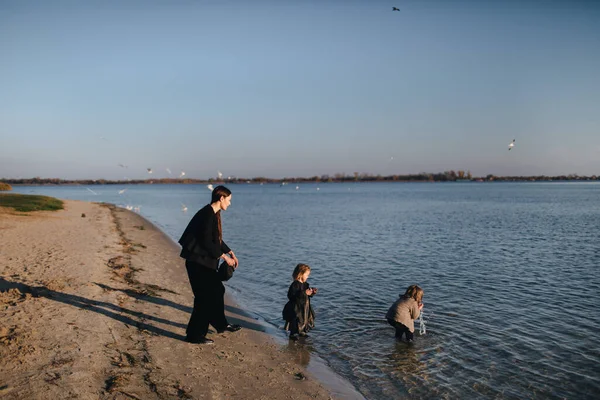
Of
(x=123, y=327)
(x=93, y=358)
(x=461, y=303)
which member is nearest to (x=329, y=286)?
(x=461, y=303)

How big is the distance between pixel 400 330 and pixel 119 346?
571cm

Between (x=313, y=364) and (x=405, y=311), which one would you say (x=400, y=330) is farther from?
(x=313, y=364)

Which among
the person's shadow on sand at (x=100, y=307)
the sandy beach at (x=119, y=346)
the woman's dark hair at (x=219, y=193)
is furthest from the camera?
the person's shadow on sand at (x=100, y=307)

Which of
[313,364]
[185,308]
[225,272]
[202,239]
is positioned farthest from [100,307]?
[313,364]

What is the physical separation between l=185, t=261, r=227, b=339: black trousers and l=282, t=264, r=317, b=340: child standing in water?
1.52 metres

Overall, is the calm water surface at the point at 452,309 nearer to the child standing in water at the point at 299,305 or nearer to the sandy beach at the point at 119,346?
the child standing in water at the point at 299,305

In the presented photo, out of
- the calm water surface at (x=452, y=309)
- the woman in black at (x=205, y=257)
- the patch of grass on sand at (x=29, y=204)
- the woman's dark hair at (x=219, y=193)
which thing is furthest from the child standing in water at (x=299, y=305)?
the patch of grass on sand at (x=29, y=204)

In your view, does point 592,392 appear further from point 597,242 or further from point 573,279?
point 597,242

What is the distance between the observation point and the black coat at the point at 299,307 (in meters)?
8.28

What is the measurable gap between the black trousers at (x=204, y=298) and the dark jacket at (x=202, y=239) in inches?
7.6

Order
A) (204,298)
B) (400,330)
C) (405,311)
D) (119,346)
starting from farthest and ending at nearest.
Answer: (400,330), (405,311), (204,298), (119,346)

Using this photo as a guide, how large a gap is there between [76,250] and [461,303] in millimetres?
14779

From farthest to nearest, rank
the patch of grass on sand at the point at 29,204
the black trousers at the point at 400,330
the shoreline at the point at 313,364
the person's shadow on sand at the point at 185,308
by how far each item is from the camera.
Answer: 1. the patch of grass on sand at the point at 29,204
2. the person's shadow on sand at the point at 185,308
3. the black trousers at the point at 400,330
4. the shoreline at the point at 313,364

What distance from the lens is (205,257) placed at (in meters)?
6.95
